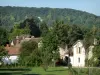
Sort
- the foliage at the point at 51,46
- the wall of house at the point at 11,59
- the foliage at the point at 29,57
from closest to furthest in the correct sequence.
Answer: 1. the foliage at the point at 51,46
2. the foliage at the point at 29,57
3. the wall of house at the point at 11,59

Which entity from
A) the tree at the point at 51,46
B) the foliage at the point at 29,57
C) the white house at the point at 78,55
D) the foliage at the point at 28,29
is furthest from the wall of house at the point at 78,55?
the foliage at the point at 28,29

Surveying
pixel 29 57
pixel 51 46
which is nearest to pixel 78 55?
pixel 29 57

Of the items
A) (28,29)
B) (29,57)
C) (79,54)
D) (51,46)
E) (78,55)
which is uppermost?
(28,29)

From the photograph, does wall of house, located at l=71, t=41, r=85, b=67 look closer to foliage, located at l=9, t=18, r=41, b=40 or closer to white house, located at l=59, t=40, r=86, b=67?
white house, located at l=59, t=40, r=86, b=67

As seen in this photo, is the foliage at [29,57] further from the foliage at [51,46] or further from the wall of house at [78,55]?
the wall of house at [78,55]

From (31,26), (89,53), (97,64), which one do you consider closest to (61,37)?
(89,53)

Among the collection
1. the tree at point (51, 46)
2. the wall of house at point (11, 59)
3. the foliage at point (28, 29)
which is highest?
the foliage at point (28, 29)

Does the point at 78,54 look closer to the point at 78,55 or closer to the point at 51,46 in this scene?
the point at 78,55

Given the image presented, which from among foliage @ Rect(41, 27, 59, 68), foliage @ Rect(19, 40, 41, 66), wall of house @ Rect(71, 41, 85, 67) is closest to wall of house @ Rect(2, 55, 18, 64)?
foliage @ Rect(19, 40, 41, 66)

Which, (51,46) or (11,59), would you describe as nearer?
(51,46)

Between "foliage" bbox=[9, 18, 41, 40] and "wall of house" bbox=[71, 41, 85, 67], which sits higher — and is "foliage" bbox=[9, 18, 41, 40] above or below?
above

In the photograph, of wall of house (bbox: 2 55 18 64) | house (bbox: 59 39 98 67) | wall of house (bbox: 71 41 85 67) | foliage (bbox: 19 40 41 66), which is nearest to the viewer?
foliage (bbox: 19 40 41 66)

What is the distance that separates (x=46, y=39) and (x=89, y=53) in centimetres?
1142

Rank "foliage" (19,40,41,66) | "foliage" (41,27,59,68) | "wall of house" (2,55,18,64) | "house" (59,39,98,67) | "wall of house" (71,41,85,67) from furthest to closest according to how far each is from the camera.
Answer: "wall of house" (71,41,85,67), "house" (59,39,98,67), "wall of house" (2,55,18,64), "foliage" (19,40,41,66), "foliage" (41,27,59,68)
